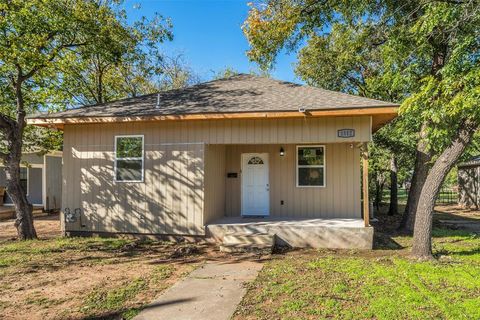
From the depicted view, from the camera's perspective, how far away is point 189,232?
8.27m

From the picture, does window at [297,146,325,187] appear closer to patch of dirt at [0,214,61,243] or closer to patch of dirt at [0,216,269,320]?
patch of dirt at [0,216,269,320]

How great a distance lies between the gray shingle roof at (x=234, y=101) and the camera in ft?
25.8

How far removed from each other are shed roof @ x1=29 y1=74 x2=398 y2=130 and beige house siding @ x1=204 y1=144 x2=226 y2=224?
3.85 ft

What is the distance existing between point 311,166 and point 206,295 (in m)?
5.89

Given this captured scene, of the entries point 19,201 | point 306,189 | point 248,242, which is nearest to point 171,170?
point 248,242

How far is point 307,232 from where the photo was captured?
783 cm

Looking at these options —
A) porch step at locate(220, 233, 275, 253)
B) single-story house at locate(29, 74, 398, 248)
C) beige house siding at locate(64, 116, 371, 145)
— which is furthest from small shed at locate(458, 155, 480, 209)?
porch step at locate(220, 233, 275, 253)

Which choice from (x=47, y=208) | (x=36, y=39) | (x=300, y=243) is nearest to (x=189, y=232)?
(x=300, y=243)

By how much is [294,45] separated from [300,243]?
263 inches

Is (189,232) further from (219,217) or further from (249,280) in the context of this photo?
(249,280)

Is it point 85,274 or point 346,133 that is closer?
point 85,274

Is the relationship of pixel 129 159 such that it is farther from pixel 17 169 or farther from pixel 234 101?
pixel 234 101

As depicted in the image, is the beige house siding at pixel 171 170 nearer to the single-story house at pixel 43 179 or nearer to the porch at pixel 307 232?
the porch at pixel 307 232

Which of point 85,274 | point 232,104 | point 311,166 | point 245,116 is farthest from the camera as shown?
point 311,166
